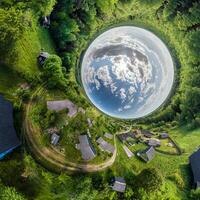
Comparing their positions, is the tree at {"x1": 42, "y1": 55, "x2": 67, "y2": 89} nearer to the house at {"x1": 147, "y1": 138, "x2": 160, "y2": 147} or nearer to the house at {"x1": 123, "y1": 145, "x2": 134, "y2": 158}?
the house at {"x1": 123, "y1": 145, "x2": 134, "y2": 158}

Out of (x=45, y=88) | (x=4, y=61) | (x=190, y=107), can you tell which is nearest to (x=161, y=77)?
(x=190, y=107)

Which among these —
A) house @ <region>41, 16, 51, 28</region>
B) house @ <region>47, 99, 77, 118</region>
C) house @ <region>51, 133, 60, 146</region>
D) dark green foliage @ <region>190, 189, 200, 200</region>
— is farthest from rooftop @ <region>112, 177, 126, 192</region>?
house @ <region>41, 16, 51, 28</region>

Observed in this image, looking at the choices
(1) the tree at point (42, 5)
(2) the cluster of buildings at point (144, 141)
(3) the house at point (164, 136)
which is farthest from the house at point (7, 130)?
(3) the house at point (164, 136)

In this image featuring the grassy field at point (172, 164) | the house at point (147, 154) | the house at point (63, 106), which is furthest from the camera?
the house at point (147, 154)

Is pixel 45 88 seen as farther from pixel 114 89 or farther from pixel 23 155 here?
pixel 114 89

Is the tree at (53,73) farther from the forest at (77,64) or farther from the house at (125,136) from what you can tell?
the house at (125,136)

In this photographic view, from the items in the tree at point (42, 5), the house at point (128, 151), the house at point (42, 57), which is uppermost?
the tree at point (42, 5)

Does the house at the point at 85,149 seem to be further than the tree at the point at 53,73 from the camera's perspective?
No
